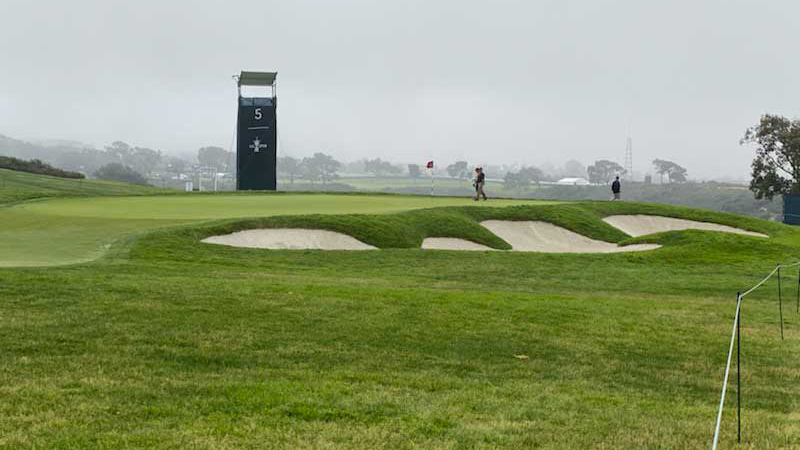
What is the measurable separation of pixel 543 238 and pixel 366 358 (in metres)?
26.2

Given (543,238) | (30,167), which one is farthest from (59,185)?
(543,238)

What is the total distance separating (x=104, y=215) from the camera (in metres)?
30.5

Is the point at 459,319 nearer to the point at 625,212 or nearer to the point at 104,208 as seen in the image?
the point at 104,208

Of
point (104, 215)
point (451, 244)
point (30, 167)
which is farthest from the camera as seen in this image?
point (30, 167)

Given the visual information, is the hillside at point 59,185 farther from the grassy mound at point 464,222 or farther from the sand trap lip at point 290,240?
the sand trap lip at point 290,240

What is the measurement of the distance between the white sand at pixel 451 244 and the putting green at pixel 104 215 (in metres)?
3.93

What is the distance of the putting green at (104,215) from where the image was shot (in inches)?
822

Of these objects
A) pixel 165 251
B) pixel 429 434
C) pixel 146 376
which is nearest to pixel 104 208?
pixel 165 251

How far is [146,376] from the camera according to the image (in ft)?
31.5

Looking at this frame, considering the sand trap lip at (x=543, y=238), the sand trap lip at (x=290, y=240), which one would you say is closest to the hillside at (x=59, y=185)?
the sand trap lip at (x=543, y=238)

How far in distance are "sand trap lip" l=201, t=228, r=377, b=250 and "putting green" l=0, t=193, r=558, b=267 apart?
2.63 meters

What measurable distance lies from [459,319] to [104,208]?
2426cm

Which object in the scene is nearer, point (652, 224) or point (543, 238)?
point (543, 238)

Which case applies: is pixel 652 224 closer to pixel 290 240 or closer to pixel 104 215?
pixel 290 240
